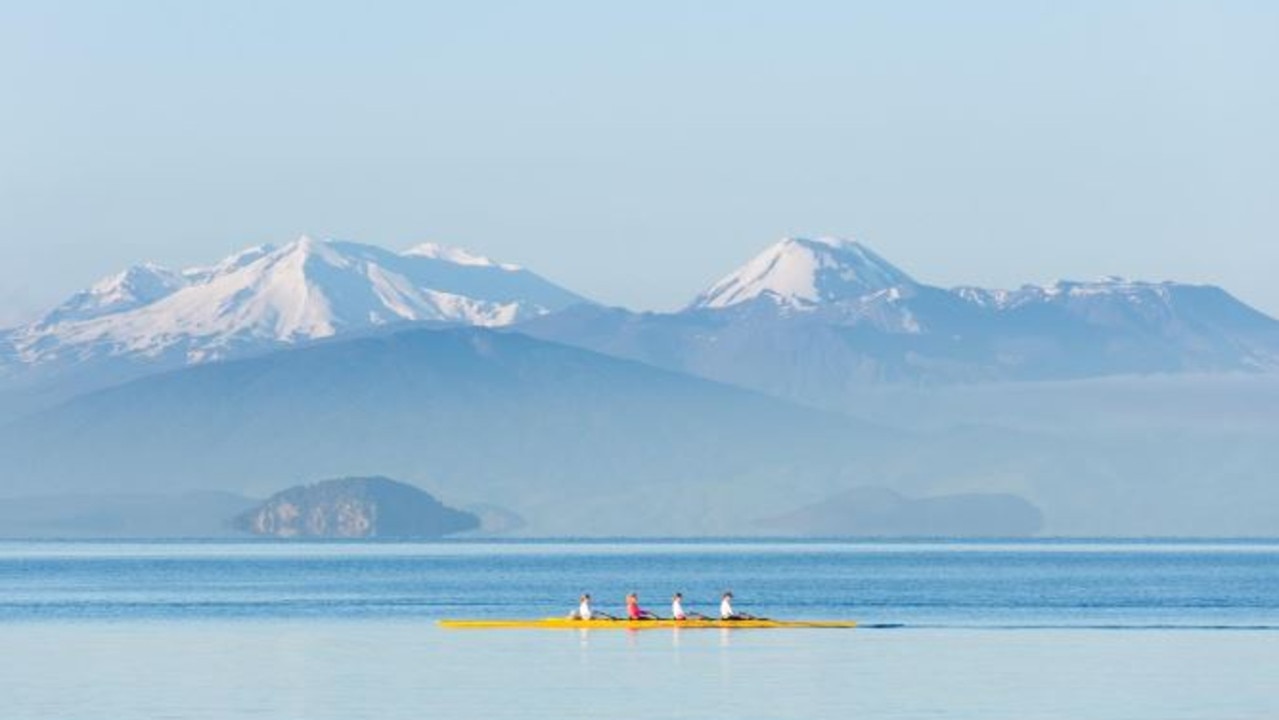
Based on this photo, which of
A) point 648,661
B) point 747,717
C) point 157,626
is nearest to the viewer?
point 747,717

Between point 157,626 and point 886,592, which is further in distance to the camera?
point 886,592

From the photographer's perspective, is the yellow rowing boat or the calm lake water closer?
the calm lake water

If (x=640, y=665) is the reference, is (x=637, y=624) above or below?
above

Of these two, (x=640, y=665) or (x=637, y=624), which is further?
(x=637, y=624)

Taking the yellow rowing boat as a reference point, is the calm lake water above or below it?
below

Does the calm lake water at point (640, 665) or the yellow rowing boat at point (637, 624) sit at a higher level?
the yellow rowing boat at point (637, 624)

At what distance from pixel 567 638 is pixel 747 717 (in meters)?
38.7

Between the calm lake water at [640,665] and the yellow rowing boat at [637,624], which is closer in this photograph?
the calm lake water at [640,665]

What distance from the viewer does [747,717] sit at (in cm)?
8262

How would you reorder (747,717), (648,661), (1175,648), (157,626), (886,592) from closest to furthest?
(747,717) < (648,661) < (1175,648) < (157,626) < (886,592)

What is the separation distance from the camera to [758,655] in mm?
108688

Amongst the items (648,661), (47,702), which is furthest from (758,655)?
(47,702)

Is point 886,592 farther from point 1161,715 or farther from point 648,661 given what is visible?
point 1161,715

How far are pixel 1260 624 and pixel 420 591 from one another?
2819 inches
